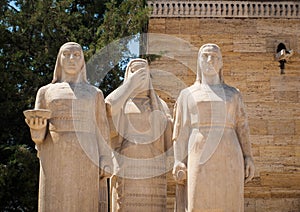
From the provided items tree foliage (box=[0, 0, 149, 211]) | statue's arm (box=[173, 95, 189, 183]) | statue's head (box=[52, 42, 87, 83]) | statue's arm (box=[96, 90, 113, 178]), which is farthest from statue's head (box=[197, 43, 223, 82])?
tree foliage (box=[0, 0, 149, 211])

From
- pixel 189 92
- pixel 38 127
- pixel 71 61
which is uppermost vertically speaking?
pixel 71 61

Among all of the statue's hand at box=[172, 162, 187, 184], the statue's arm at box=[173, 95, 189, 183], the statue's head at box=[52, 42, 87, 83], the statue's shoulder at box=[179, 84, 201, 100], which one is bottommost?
Result: the statue's hand at box=[172, 162, 187, 184]

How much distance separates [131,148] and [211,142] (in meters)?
1.09

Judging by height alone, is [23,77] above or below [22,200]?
above

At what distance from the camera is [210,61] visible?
7484mm

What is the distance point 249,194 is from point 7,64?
506 centimetres

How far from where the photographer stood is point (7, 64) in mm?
12883

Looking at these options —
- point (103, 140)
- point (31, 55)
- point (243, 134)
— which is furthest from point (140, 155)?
point (31, 55)

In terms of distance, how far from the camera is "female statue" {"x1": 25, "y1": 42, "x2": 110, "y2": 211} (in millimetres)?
7035

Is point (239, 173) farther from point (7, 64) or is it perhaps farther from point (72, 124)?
point (7, 64)

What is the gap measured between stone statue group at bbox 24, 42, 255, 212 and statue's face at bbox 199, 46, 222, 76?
1cm

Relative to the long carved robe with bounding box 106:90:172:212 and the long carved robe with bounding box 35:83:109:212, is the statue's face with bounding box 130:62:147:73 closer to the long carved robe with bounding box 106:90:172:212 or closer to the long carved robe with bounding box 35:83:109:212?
the long carved robe with bounding box 106:90:172:212

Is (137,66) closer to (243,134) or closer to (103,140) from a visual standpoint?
(103,140)

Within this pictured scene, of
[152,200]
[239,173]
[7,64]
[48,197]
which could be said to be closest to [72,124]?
[48,197]
